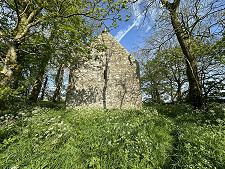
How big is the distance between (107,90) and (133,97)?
7.48 feet

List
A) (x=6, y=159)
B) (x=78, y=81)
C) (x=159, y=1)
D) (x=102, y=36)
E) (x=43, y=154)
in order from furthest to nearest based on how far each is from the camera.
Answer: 1. (x=102, y=36)
2. (x=78, y=81)
3. (x=159, y=1)
4. (x=43, y=154)
5. (x=6, y=159)

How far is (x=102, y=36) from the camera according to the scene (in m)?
8.75

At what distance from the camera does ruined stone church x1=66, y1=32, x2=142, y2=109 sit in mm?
7328

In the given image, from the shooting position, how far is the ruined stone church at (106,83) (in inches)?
289

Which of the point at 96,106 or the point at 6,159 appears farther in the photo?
the point at 96,106

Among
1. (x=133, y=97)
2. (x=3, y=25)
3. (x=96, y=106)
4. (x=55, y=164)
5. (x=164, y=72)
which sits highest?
(x=3, y=25)

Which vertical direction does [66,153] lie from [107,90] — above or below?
below

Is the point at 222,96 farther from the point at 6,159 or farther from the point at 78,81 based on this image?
the point at 6,159

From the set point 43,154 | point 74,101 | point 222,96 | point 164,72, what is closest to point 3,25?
point 74,101

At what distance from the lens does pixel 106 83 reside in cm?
768

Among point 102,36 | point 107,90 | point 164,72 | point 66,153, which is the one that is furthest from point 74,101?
point 164,72

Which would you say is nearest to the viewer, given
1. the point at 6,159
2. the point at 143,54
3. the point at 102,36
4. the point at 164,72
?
the point at 6,159

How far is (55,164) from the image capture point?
6.63ft

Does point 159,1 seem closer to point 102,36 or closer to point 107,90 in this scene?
point 102,36
